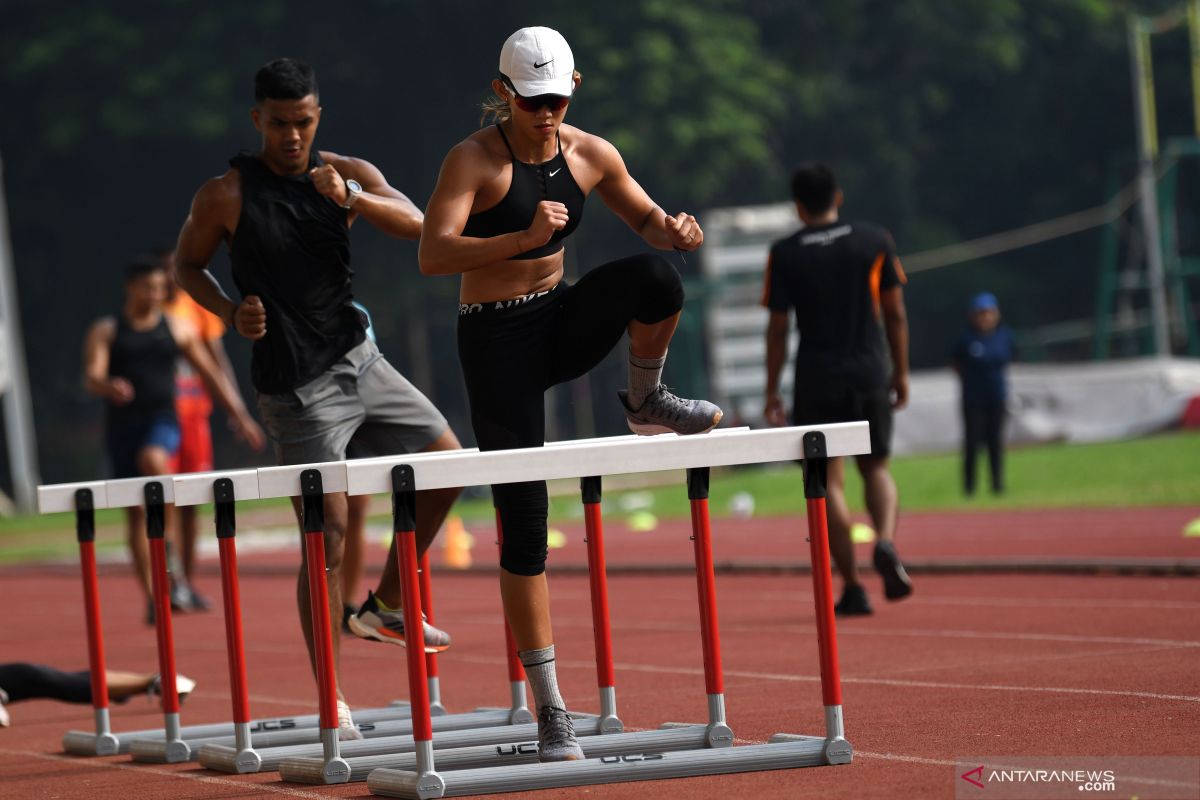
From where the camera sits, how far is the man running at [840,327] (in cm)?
974

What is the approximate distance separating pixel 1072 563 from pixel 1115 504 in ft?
19.5

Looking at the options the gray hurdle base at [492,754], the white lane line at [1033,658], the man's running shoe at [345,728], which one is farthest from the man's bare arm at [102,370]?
the gray hurdle base at [492,754]

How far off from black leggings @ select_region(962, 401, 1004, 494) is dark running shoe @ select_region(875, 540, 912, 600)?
1007 cm

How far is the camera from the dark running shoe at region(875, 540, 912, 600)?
9.44 m

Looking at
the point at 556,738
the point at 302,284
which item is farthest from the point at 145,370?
the point at 556,738

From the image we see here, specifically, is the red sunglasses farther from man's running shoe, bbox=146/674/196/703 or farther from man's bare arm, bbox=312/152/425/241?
man's running shoe, bbox=146/674/196/703

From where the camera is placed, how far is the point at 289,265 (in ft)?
21.7

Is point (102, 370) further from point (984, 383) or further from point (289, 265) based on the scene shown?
point (984, 383)

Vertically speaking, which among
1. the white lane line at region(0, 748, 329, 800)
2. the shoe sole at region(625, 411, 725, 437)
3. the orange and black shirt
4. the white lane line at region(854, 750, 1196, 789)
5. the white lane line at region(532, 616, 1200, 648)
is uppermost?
the orange and black shirt

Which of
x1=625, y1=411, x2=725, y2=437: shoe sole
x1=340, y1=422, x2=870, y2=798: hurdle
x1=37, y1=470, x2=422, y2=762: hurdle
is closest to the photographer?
x1=340, y1=422, x2=870, y2=798: hurdle

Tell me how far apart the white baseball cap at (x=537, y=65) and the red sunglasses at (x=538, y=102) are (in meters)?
0.01

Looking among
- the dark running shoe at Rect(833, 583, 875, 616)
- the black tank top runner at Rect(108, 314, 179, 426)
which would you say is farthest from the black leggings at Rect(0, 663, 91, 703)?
the black tank top runner at Rect(108, 314, 179, 426)

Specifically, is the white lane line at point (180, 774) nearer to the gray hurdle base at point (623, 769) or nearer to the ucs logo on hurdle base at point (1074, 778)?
the gray hurdle base at point (623, 769)

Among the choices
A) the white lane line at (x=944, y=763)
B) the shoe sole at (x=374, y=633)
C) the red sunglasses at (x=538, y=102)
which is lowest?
the white lane line at (x=944, y=763)
